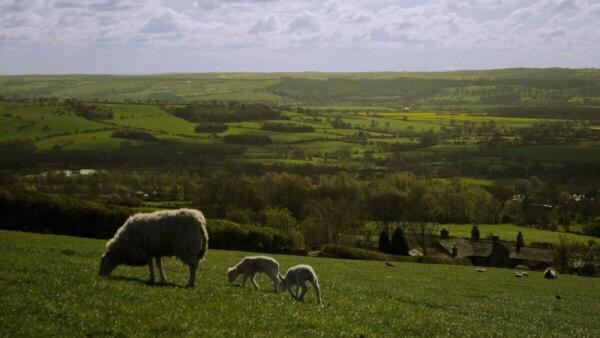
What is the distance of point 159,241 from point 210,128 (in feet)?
436

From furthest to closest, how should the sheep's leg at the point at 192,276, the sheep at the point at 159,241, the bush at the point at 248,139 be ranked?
the bush at the point at 248,139, the sheep at the point at 159,241, the sheep's leg at the point at 192,276

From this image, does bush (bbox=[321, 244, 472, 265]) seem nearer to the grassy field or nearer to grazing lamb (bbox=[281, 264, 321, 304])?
the grassy field

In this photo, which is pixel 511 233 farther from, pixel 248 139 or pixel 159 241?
pixel 159 241

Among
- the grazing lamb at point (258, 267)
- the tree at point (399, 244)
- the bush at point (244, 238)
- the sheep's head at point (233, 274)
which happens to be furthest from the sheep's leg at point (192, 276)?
the tree at point (399, 244)

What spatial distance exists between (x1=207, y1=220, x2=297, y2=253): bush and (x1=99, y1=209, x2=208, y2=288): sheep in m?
35.3

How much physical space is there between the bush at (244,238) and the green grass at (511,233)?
147 feet

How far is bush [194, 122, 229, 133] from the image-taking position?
14875 centimetres

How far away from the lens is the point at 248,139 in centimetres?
14362

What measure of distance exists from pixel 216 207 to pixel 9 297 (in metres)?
68.2

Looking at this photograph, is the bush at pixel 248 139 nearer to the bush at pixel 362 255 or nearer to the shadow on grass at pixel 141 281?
the bush at pixel 362 255

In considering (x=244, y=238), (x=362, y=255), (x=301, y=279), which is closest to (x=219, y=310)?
(x=301, y=279)

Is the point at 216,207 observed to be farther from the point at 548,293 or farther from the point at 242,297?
the point at 242,297

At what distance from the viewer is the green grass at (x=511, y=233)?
88250 millimetres

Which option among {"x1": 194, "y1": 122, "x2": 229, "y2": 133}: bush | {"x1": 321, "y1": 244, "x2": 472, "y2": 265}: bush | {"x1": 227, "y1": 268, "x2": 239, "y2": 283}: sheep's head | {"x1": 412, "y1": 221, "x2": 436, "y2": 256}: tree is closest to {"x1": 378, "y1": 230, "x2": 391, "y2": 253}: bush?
{"x1": 321, "y1": 244, "x2": 472, "y2": 265}: bush
